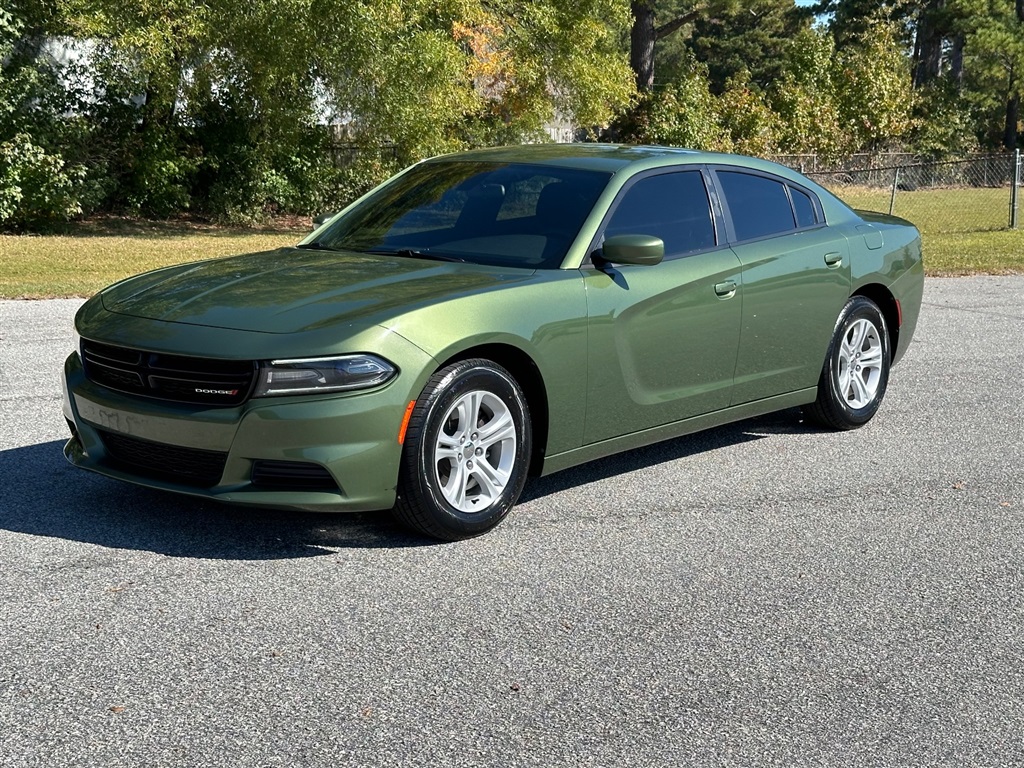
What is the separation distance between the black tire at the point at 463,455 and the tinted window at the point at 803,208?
2.58 meters

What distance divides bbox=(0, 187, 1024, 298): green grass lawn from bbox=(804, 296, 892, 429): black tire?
9.20 m

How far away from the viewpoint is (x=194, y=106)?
24.7 meters

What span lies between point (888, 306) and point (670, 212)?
2.07 meters

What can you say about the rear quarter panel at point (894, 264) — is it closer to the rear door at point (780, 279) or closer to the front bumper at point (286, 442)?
the rear door at point (780, 279)

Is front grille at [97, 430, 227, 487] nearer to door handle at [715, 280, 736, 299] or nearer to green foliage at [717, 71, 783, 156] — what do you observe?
door handle at [715, 280, 736, 299]

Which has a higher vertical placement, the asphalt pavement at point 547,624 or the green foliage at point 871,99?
the green foliage at point 871,99

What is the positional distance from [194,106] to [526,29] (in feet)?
21.8

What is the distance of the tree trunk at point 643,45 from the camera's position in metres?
39.4

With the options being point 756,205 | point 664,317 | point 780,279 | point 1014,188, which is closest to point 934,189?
point 1014,188

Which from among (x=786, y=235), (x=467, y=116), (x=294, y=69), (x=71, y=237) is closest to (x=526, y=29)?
(x=467, y=116)

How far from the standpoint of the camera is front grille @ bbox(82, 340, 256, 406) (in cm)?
505

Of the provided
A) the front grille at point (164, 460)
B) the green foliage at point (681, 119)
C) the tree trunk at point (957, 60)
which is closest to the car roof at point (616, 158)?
the front grille at point (164, 460)

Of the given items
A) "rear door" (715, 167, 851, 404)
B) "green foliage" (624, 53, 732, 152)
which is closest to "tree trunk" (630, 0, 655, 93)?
"green foliage" (624, 53, 732, 152)

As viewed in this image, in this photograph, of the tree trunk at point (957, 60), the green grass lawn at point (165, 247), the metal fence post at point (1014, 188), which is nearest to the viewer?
the green grass lawn at point (165, 247)
